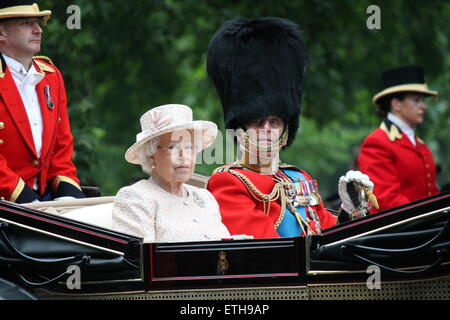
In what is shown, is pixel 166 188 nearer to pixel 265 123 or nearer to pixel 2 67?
pixel 265 123

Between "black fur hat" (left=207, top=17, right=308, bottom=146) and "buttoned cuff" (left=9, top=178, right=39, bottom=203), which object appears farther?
"black fur hat" (left=207, top=17, right=308, bottom=146)

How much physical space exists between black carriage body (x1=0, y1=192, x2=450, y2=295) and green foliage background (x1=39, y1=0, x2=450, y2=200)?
4.17 m

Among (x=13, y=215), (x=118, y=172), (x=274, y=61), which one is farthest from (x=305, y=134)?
(x=13, y=215)

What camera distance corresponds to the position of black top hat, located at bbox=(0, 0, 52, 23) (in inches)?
218

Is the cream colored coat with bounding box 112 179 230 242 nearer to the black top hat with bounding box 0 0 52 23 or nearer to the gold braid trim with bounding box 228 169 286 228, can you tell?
the gold braid trim with bounding box 228 169 286 228

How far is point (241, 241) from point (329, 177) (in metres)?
17.4

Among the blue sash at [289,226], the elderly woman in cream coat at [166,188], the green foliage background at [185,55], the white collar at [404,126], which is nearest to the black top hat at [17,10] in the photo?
the elderly woman in cream coat at [166,188]

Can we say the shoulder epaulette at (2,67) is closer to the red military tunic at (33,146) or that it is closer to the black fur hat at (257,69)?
the red military tunic at (33,146)

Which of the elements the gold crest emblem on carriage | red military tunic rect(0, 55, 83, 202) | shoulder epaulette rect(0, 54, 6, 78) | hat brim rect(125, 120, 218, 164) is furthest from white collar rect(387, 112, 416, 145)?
the gold crest emblem on carriage

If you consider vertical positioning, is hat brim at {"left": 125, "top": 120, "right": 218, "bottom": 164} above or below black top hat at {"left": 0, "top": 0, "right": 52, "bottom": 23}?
below

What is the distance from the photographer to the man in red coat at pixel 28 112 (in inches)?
218

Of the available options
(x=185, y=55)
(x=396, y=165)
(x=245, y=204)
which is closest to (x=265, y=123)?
(x=245, y=204)

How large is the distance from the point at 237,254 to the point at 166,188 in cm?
58

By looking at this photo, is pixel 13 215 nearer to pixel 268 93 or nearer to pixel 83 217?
→ pixel 83 217
